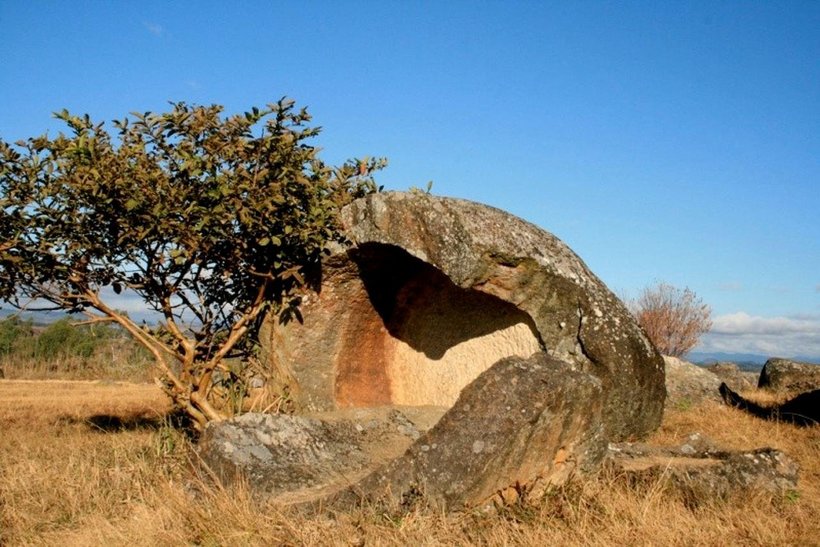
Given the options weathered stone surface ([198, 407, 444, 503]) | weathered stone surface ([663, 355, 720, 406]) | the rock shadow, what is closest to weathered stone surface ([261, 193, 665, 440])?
the rock shadow

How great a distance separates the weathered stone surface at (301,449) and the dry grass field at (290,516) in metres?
0.28

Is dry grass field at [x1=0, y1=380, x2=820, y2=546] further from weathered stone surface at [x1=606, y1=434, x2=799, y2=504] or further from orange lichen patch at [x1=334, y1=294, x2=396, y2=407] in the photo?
orange lichen patch at [x1=334, y1=294, x2=396, y2=407]

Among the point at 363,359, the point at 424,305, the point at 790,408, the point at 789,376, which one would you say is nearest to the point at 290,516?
the point at 363,359

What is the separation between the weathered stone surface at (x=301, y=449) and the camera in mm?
5926

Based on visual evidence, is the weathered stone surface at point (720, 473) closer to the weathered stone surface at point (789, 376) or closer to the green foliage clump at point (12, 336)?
the weathered stone surface at point (789, 376)

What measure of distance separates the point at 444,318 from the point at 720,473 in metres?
4.20

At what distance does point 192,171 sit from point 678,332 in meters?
27.9

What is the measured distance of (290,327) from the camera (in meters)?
8.91

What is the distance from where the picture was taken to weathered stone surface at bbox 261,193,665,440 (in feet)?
26.7

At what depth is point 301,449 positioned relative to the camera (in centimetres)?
668

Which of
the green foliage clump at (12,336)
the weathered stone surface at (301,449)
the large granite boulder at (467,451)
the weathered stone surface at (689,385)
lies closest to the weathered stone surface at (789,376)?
the weathered stone surface at (689,385)

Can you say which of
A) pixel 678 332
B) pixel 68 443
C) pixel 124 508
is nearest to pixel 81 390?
pixel 68 443

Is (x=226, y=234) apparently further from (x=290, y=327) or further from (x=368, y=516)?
(x=368, y=516)

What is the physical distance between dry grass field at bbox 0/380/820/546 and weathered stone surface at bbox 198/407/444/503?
277mm
